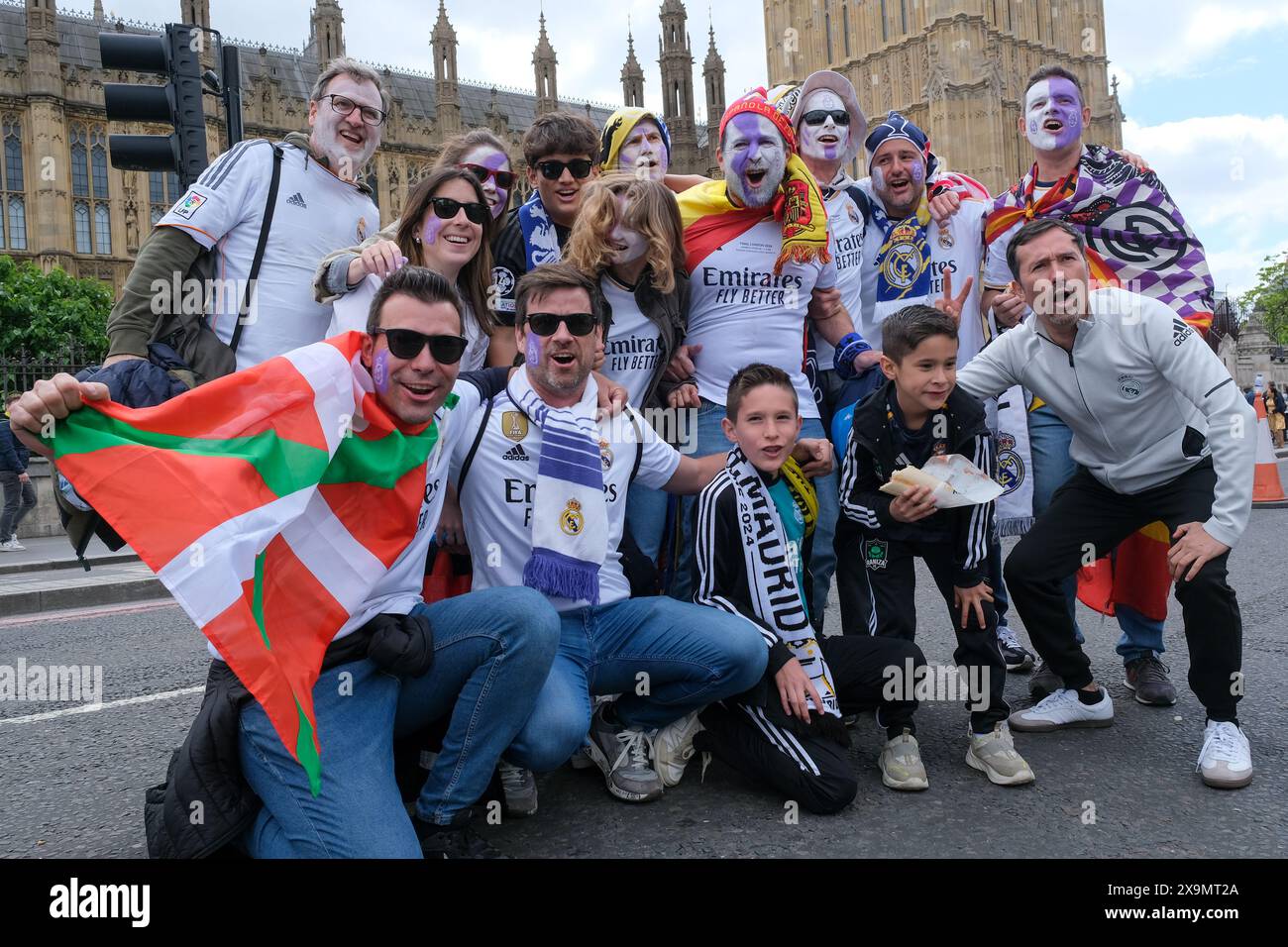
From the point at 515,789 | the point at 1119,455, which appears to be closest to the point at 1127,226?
the point at 1119,455

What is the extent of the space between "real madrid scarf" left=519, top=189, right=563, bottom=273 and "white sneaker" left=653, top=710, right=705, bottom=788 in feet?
6.08

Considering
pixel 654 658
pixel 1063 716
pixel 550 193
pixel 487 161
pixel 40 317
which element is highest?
pixel 40 317

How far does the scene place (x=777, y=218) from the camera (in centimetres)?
382

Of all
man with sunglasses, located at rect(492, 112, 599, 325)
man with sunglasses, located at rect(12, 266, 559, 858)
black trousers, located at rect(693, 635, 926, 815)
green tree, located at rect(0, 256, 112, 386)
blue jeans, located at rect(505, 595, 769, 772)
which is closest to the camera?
man with sunglasses, located at rect(12, 266, 559, 858)

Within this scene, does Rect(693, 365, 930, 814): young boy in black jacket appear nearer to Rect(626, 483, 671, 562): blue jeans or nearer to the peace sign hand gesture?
Rect(626, 483, 671, 562): blue jeans

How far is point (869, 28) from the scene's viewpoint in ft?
161

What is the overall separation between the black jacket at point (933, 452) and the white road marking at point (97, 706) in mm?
3192

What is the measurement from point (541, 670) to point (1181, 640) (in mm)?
3872

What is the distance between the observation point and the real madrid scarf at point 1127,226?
4.12 meters

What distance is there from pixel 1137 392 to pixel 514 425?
2.24 meters

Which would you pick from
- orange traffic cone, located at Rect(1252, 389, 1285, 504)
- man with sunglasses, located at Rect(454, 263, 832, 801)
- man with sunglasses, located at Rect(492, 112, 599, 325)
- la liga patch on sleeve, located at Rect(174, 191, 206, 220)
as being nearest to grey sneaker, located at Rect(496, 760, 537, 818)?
man with sunglasses, located at Rect(454, 263, 832, 801)

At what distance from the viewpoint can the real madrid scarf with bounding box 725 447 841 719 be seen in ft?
10.3

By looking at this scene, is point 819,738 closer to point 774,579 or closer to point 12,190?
point 774,579

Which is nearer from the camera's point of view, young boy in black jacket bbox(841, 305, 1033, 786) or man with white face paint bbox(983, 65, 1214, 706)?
young boy in black jacket bbox(841, 305, 1033, 786)
